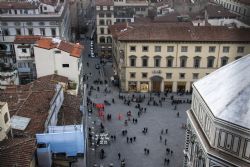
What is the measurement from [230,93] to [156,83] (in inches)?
1514

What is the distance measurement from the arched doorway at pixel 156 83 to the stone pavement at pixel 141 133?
230cm

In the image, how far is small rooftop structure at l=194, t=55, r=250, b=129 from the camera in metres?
31.7

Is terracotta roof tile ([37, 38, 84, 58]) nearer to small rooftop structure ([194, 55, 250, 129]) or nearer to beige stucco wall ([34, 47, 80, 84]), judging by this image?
beige stucco wall ([34, 47, 80, 84])

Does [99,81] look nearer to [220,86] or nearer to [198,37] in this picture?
[198,37]

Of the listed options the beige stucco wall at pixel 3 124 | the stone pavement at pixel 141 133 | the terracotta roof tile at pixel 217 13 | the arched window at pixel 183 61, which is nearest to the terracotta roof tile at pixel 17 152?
the beige stucco wall at pixel 3 124

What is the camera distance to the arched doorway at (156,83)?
71.0m

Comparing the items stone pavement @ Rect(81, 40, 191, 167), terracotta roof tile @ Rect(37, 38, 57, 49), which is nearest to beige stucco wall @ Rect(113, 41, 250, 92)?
stone pavement @ Rect(81, 40, 191, 167)

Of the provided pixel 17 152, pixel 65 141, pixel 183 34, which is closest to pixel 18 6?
pixel 183 34

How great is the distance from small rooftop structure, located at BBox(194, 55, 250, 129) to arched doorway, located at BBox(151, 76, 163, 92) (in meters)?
31.6

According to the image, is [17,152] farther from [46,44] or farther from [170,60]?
[170,60]

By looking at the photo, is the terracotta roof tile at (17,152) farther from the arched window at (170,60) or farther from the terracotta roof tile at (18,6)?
the terracotta roof tile at (18,6)

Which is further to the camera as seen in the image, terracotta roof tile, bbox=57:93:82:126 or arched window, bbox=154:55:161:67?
arched window, bbox=154:55:161:67

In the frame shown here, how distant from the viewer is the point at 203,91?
37.7 metres

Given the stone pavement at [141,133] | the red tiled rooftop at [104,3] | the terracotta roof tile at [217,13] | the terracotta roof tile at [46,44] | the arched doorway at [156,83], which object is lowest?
the stone pavement at [141,133]
